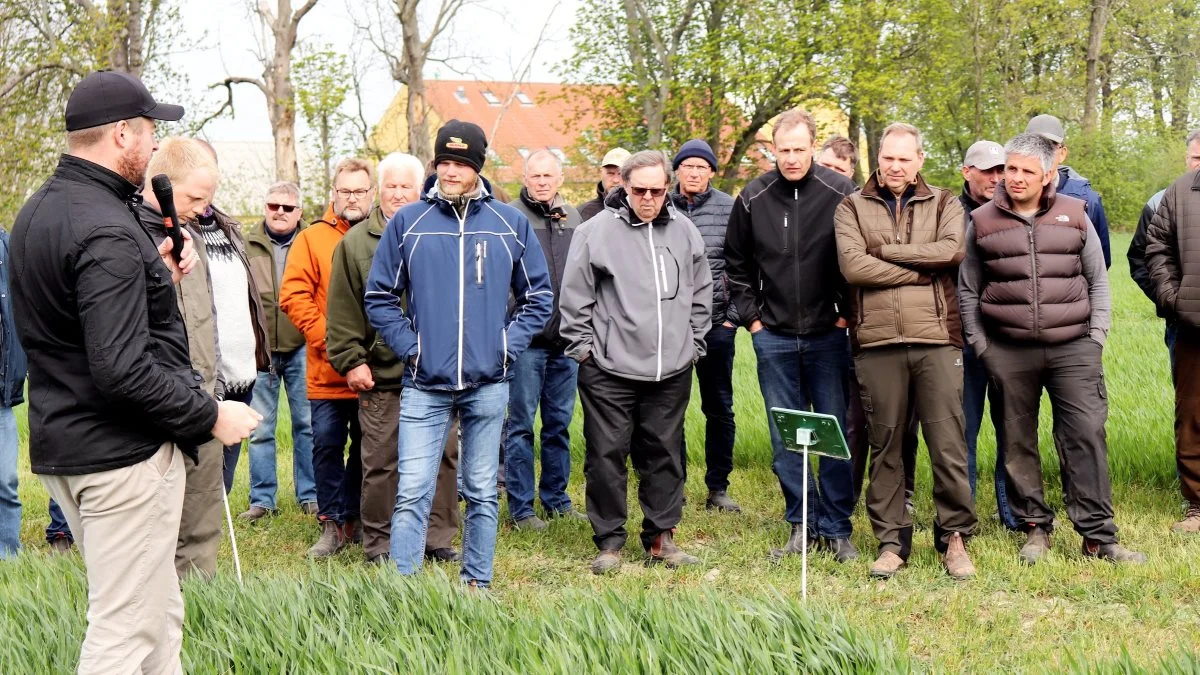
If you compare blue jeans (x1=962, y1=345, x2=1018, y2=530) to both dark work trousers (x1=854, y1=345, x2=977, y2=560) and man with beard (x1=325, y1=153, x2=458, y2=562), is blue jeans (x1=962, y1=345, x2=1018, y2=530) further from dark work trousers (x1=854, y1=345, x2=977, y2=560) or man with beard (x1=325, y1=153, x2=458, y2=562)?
man with beard (x1=325, y1=153, x2=458, y2=562)

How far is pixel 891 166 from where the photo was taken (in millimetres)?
5203

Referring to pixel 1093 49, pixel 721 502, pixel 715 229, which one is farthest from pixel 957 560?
pixel 1093 49

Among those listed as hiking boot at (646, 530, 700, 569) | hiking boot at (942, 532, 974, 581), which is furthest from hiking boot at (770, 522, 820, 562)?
hiking boot at (942, 532, 974, 581)

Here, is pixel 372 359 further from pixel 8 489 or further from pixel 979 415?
pixel 979 415

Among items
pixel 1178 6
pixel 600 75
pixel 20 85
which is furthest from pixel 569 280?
pixel 1178 6

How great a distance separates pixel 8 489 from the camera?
18.7ft

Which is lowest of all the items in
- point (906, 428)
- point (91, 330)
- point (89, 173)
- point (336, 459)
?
point (336, 459)

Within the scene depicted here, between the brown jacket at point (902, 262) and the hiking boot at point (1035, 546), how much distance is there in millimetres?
1033

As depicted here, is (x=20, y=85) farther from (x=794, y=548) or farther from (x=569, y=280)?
(x=794, y=548)

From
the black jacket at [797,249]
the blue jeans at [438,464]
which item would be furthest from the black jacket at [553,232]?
the blue jeans at [438,464]

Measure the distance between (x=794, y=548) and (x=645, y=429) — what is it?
95 cm

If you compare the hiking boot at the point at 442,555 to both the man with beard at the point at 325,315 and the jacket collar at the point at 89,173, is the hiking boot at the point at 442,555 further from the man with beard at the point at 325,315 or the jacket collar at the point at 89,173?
the jacket collar at the point at 89,173

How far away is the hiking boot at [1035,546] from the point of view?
5262 mm

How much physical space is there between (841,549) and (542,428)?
1950 mm
